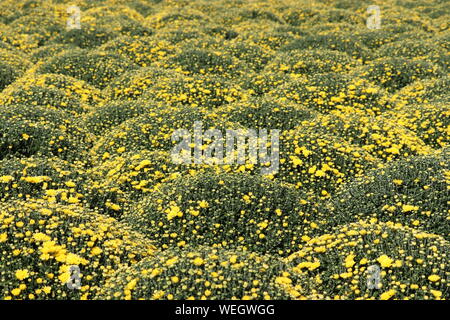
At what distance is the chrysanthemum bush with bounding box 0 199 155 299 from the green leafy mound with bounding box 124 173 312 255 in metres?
0.38

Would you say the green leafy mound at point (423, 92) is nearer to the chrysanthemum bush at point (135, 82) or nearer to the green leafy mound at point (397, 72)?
the green leafy mound at point (397, 72)

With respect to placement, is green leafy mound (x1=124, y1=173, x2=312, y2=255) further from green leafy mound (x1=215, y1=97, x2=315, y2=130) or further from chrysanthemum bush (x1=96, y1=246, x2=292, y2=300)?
green leafy mound (x1=215, y1=97, x2=315, y2=130)

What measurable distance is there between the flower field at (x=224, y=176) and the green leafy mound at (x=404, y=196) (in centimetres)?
2

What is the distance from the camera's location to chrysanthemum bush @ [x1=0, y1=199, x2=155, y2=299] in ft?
16.3

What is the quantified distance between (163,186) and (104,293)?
6.83ft

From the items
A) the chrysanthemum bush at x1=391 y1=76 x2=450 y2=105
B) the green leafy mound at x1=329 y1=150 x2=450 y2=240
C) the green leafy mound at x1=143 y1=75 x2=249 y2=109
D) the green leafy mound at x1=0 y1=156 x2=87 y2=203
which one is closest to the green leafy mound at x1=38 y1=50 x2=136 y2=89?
the green leafy mound at x1=143 y1=75 x2=249 y2=109

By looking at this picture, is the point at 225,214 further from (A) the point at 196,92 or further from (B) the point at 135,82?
(B) the point at 135,82

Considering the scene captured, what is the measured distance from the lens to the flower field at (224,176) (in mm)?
5043

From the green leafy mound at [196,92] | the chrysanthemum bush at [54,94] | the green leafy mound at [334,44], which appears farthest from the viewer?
the green leafy mound at [334,44]

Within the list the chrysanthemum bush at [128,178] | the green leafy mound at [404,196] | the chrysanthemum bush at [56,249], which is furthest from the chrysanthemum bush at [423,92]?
the chrysanthemum bush at [56,249]

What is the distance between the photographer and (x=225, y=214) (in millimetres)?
6156

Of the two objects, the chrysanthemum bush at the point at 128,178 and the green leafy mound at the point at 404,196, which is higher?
the green leafy mound at the point at 404,196

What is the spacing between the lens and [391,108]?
10234mm
